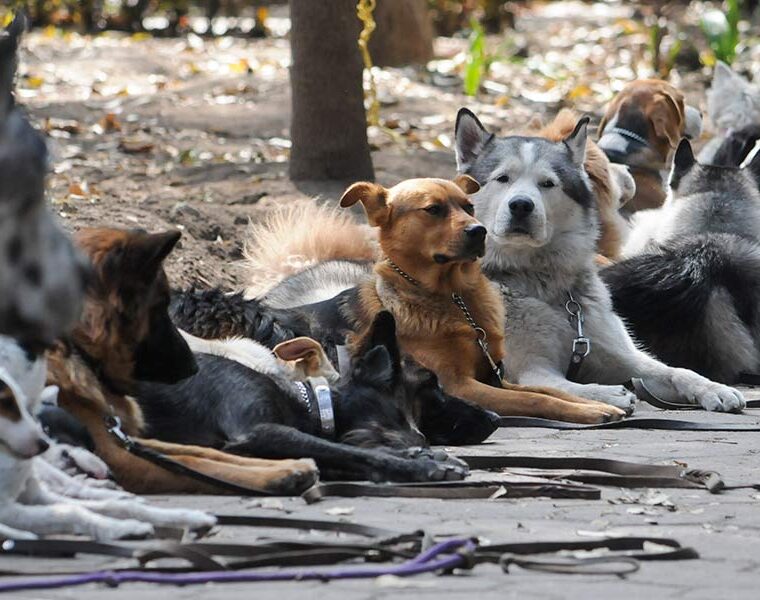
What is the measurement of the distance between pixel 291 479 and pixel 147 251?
0.94 m

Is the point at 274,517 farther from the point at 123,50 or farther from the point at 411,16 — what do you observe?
the point at 123,50

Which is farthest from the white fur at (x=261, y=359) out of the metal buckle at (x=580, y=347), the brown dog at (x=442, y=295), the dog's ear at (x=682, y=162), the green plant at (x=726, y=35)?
the green plant at (x=726, y=35)

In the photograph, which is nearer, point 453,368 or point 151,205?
point 453,368

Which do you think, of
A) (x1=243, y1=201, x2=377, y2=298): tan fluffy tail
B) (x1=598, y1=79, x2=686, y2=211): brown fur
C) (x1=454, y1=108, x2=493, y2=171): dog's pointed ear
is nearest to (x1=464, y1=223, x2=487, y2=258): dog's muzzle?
(x1=454, y1=108, x2=493, y2=171): dog's pointed ear

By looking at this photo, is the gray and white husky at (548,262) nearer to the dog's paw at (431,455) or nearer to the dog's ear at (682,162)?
the dog's ear at (682,162)

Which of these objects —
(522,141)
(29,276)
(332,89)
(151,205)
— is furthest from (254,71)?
(29,276)

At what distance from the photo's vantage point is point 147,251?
529cm

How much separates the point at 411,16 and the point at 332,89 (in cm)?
723

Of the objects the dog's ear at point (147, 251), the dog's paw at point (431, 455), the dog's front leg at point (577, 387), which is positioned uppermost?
the dog's ear at point (147, 251)

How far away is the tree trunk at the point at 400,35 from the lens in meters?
18.4

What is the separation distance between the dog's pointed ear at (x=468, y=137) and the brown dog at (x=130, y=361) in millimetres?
3760

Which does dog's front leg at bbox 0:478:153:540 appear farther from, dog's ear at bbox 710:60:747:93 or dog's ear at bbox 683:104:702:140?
dog's ear at bbox 710:60:747:93

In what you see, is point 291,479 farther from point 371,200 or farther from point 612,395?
point 612,395

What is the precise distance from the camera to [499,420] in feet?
22.9
